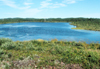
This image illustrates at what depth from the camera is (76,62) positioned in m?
6.81

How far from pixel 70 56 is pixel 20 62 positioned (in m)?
3.23

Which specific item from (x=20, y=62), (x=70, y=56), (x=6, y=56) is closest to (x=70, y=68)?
(x=70, y=56)

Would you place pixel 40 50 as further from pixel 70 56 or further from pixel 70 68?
pixel 70 68

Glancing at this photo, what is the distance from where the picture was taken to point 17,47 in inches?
368

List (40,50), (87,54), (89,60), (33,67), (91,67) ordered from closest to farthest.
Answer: (33,67), (91,67), (89,60), (87,54), (40,50)

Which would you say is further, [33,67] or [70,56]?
[70,56]

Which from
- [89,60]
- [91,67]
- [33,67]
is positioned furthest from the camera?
[89,60]

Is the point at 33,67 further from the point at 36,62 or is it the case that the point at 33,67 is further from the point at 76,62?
the point at 76,62

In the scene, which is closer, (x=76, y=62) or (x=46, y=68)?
(x=46, y=68)

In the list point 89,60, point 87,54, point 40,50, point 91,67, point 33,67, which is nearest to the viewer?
point 33,67

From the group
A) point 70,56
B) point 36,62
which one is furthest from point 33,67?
point 70,56

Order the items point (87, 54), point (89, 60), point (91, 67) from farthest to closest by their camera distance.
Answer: point (87, 54) < point (89, 60) < point (91, 67)

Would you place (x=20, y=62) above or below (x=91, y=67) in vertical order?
above

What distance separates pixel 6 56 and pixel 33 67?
238 centimetres
